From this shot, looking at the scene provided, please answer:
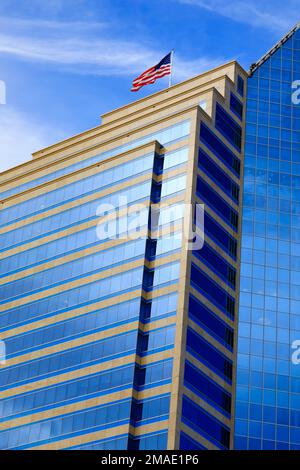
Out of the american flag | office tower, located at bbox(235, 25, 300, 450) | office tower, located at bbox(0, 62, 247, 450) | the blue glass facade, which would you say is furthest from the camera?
the american flag

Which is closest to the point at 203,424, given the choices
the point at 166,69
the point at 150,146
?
A: the point at 150,146

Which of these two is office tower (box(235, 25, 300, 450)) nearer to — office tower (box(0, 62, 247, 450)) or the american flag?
office tower (box(0, 62, 247, 450))

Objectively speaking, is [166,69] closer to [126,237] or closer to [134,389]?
[126,237]

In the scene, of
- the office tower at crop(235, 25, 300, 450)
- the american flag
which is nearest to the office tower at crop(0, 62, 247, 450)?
the office tower at crop(235, 25, 300, 450)

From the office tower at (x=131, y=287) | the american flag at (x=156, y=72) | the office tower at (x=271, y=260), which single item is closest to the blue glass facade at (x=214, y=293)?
the office tower at (x=131, y=287)

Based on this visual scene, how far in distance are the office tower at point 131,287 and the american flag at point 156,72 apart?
17.5 feet

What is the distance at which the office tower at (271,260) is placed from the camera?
120312 millimetres

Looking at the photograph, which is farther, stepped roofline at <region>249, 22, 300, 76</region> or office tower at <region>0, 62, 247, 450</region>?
stepped roofline at <region>249, 22, 300, 76</region>

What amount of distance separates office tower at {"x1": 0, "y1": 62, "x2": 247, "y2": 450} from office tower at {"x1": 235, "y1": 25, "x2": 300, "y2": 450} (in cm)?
192

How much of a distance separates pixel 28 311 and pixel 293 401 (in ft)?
121

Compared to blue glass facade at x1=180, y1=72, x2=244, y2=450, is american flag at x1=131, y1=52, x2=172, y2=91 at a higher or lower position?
higher

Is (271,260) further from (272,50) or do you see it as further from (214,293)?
(272,50)

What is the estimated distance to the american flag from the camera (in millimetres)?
139500

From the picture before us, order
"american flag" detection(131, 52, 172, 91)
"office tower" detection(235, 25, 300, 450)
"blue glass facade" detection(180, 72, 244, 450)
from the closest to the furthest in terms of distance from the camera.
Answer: "blue glass facade" detection(180, 72, 244, 450)
"office tower" detection(235, 25, 300, 450)
"american flag" detection(131, 52, 172, 91)
